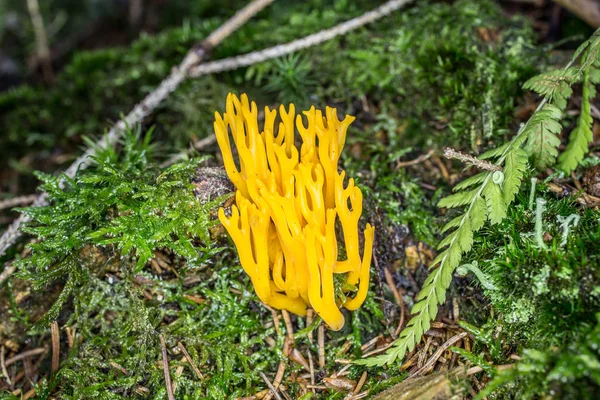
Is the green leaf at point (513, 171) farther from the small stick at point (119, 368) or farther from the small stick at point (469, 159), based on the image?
the small stick at point (119, 368)

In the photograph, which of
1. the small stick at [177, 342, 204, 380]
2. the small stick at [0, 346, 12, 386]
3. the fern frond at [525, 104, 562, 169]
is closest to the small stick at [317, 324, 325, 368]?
the small stick at [177, 342, 204, 380]

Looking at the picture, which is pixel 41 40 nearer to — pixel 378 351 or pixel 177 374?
pixel 177 374

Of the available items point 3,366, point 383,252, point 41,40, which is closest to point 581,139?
point 383,252

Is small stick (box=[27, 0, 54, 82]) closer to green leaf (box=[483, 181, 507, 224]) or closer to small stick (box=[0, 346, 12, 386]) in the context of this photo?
small stick (box=[0, 346, 12, 386])

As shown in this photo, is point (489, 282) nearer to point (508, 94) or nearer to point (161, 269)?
point (508, 94)

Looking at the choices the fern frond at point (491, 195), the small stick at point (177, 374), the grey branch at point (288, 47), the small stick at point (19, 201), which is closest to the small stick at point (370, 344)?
the fern frond at point (491, 195)

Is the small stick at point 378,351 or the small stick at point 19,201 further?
the small stick at point 19,201

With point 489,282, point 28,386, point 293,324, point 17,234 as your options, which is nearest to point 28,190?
point 17,234

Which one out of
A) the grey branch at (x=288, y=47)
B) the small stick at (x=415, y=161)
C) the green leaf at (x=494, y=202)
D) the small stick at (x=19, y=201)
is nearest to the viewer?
the green leaf at (x=494, y=202)
